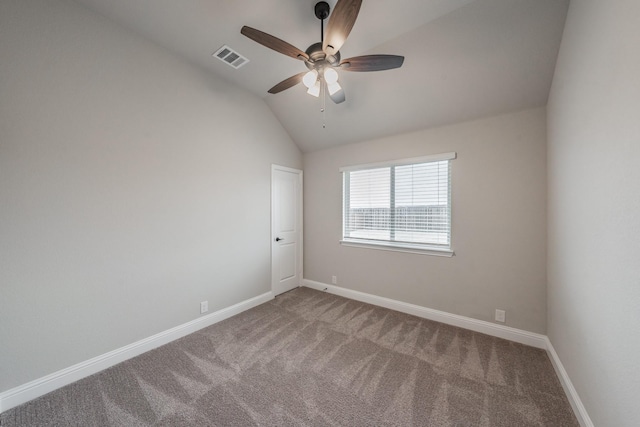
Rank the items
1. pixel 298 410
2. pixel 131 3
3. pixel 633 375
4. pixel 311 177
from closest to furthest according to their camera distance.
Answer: pixel 633 375 → pixel 298 410 → pixel 131 3 → pixel 311 177

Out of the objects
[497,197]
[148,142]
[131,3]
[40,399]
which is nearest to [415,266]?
[497,197]

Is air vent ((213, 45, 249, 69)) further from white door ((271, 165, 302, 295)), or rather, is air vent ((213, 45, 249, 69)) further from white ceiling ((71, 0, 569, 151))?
white door ((271, 165, 302, 295))

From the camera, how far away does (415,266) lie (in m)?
3.06

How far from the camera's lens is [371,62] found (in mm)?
1744

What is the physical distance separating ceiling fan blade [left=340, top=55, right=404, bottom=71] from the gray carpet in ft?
8.32

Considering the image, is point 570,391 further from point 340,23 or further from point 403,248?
point 340,23

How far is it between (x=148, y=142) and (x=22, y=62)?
Answer: 866mm

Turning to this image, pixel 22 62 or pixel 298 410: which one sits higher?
pixel 22 62

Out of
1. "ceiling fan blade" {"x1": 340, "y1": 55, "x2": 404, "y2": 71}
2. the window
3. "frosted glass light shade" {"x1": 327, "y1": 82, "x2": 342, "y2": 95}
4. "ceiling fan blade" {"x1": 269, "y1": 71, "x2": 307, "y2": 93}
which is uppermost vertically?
"ceiling fan blade" {"x1": 269, "y1": 71, "x2": 307, "y2": 93}

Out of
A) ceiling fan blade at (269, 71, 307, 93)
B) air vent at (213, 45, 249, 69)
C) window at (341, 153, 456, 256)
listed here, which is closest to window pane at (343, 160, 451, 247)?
window at (341, 153, 456, 256)

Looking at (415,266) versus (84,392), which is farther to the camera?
(415,266)

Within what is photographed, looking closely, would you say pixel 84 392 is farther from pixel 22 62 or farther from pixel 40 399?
pixel 22 62

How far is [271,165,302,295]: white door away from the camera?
Result: 3684 mm

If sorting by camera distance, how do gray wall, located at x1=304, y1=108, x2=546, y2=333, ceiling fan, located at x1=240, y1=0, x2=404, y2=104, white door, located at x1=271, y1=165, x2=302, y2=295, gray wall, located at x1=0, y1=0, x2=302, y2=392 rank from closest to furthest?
1. ceiling fan, located at x1=240, y1=0, x2=404, y2=104
2. gray wall, located at x1=0, y1=0, x2=302, y2=392
3. gray wall, located at x1=304, y1=108, x2=546, y2=333
4. white door, located at x1=271, y1=165, x2=302, y2=295
